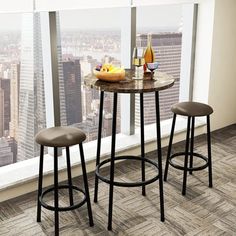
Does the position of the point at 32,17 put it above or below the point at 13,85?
above

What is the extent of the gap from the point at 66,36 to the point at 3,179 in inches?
48.0

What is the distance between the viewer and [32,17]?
9.80ft

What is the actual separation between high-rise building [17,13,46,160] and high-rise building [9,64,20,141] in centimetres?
3

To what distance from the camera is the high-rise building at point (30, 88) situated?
3.02m

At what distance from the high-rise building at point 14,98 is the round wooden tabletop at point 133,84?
665mm

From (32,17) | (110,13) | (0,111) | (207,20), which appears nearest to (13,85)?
(0,111)

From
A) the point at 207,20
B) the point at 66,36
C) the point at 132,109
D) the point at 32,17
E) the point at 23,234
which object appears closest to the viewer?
the point at 23,234

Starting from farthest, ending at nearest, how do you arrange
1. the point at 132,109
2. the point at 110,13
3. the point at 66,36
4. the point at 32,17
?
the point at 132,109
the point at 110,13
the point at 66,36
the point at 32,17

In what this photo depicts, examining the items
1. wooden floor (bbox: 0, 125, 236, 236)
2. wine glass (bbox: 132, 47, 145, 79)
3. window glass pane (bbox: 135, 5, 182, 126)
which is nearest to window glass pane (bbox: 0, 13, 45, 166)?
wooden floor (bbox: 0, 125, 236, 236)

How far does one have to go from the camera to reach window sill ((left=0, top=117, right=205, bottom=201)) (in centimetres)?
302

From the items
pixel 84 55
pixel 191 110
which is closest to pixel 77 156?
pixel 84 55

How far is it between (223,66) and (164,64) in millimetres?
738

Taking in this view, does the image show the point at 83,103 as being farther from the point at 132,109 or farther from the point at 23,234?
the point at 23,234

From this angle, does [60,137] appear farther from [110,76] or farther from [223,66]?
[223,66]
